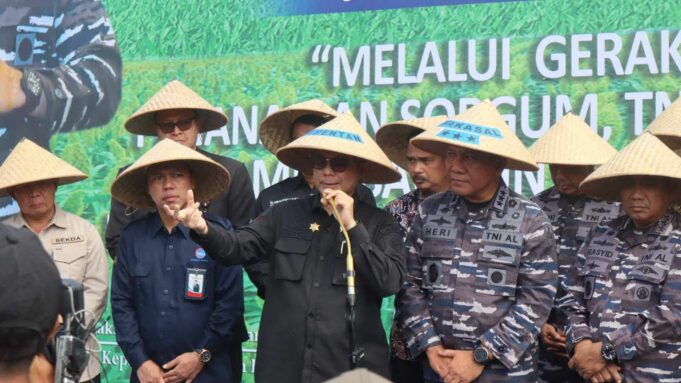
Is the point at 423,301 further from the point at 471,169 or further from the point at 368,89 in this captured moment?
the point at 368,89

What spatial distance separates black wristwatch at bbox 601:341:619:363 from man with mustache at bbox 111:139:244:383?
1.55m

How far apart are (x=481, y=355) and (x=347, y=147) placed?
95cm

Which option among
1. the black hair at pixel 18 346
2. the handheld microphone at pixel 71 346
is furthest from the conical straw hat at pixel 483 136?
the black hair at pixel 18 346

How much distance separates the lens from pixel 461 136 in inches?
183

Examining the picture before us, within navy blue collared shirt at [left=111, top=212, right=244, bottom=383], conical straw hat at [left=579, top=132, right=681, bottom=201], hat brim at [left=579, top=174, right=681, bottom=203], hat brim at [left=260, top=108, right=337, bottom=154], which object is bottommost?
navy blue collared shirt at [left=111, top=212, right=244, bottom=383]

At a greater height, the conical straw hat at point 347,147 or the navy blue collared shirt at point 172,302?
the conical straw hat at point 347,147

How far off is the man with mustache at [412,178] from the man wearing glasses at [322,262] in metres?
0.26

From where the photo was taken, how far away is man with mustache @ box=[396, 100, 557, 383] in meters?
4.48

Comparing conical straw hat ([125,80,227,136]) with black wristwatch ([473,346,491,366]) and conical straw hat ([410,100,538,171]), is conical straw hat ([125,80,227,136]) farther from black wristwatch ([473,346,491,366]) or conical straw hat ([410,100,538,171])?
Answer: black wristwatch ([473,346,491,366])

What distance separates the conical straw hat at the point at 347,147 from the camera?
184 inches

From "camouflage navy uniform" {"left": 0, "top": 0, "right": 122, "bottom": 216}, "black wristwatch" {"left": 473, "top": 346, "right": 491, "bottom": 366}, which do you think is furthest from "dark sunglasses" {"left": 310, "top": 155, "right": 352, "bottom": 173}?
"camouflage navy uniform" {"left": 0, "top": 0, "right": 122, "bottom": 216}

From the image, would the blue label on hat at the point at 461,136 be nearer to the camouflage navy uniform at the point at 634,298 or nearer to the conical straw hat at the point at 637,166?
the conical straw hat at the point at 637,166

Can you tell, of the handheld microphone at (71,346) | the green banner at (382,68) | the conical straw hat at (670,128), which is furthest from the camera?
the green banner at (382,68)

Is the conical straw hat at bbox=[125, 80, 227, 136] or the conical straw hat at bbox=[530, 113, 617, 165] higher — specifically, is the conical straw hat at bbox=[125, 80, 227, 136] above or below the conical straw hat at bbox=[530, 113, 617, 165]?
above
